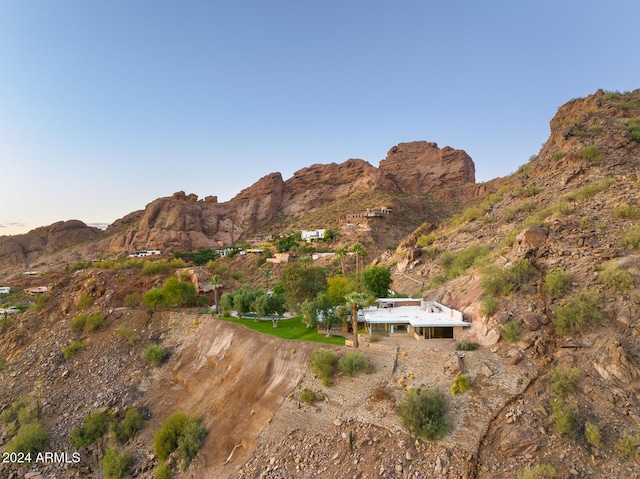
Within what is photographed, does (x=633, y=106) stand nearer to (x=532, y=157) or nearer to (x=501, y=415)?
(x=532, y=157)

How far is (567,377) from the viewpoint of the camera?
14430 millimetres

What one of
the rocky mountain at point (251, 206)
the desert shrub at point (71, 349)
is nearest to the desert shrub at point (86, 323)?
the desert shrub at point (71, 349)

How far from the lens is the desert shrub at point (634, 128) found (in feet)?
108

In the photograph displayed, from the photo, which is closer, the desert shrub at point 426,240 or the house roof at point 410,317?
the house roof at point 410,317

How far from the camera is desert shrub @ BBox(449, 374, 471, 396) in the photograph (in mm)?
15359

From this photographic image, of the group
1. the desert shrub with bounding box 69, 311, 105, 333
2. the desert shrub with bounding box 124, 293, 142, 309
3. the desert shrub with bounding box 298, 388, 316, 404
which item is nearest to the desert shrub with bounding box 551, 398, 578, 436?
the desert shrub with bounding box 298, 388, 316, 404

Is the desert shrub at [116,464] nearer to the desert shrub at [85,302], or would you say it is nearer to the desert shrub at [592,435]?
the desert shrub at [85,302]

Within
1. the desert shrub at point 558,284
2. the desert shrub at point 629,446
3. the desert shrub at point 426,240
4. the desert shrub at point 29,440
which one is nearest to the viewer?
the desert shrub at point 629,446

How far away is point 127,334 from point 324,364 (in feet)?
61.1

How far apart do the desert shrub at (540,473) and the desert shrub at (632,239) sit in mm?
13855

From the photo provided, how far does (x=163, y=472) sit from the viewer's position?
17.0 meters

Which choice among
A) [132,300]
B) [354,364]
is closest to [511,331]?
[354,364]

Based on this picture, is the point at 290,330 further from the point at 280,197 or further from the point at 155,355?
the point at 280,197

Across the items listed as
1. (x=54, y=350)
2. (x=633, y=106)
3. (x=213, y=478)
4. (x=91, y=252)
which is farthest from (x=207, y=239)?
(x=633, y=106)
